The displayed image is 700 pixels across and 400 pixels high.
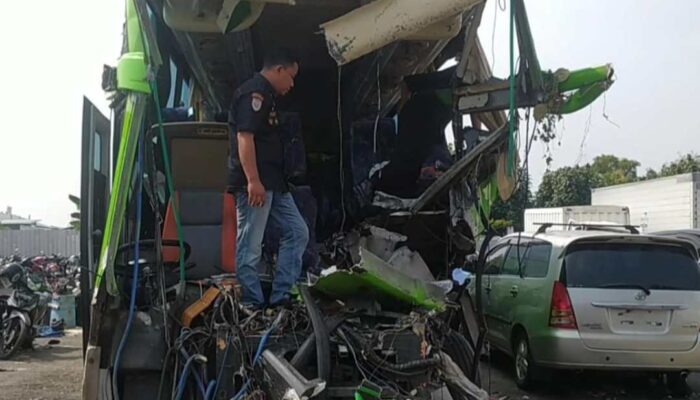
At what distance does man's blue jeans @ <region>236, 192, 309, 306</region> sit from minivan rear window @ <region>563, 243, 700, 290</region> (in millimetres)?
3575

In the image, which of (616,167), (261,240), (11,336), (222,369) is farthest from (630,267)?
(616,167)

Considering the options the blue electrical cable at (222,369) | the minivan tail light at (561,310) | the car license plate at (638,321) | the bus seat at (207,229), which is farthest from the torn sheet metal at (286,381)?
the car license plate at (638,321)

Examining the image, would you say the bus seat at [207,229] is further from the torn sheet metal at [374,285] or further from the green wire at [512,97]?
the green wire at [512,97]

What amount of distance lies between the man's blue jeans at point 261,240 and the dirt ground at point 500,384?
2.86 meters

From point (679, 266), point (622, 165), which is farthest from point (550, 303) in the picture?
point (622, 165)

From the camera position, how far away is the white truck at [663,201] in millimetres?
20297

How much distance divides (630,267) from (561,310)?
2.92 ft

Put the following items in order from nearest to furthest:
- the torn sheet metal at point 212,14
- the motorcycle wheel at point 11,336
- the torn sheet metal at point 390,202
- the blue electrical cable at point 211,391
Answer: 1. the blue electrical cable at point 211,391
2. the torn sheet metal at point 212,14
3. the torn sheet metal at point 390,202
4. the motorcycle wheel at point 11,336

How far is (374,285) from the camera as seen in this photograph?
3955 mm

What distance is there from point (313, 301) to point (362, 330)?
32 centimetres

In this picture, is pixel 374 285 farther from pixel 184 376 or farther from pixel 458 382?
pixel 184 376

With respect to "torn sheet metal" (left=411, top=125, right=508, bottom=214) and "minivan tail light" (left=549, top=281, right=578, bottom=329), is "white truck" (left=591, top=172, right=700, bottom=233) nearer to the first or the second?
"minivan tail light" (left=549, top=281, right=578, bottom=329)

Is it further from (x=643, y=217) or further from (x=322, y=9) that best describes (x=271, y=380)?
(x=643, y=217)

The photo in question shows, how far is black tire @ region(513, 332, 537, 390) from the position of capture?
7.37 metres
